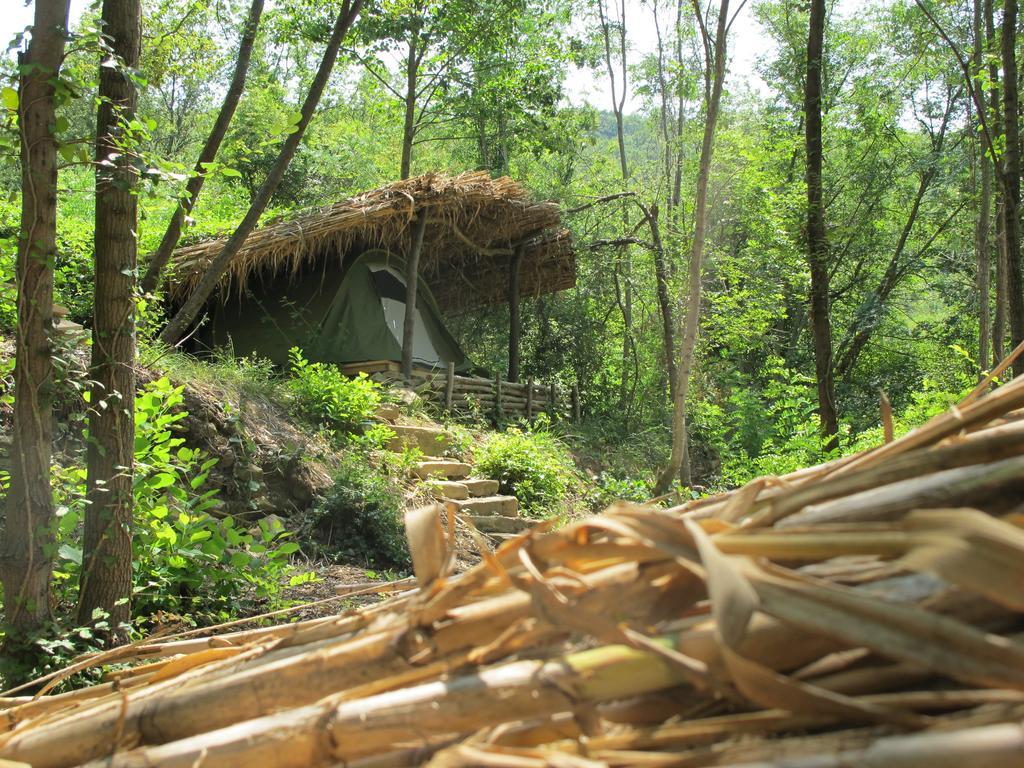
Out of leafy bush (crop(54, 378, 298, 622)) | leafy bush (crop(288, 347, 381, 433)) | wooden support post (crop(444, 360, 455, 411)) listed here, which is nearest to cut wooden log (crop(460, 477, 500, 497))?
leafy bush (crop(288, 347, 381, 433))

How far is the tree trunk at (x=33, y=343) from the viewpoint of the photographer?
2.81 metres

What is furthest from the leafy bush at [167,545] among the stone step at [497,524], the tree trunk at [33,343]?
the stone step at [497,524]

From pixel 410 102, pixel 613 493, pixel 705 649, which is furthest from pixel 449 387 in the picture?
pixel 705 649

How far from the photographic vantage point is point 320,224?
959cm

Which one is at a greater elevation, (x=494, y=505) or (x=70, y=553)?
(x=70, y=553)

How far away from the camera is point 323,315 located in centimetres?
1158

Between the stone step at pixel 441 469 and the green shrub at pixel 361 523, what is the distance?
4.18 ft

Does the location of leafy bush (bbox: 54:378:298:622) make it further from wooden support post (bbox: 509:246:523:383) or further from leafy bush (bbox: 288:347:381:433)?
wooden support post (bbox: 509:246:523:383)

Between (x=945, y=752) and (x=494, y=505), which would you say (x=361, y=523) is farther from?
(x=945, y=752)

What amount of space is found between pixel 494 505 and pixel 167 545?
16.1ft

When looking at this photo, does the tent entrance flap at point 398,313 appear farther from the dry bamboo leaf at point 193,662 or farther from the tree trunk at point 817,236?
the dry bamboo leaf at point 193,662

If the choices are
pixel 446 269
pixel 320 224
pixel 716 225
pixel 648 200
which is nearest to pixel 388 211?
pixel 320 224

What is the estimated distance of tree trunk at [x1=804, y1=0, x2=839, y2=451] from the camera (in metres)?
9.02

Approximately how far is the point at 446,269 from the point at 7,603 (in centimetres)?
1179
